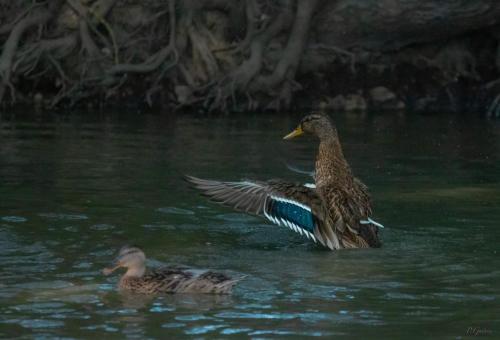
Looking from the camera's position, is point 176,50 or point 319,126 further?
point 176,50

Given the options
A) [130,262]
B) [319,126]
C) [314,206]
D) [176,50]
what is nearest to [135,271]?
[130,262]

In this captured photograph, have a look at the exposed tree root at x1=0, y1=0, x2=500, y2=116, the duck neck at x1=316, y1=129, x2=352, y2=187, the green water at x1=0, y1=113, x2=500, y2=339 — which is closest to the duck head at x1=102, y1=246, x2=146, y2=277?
the green water at x1=0, y1=113, x2=500, y2=339

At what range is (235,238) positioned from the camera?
11.1 meters

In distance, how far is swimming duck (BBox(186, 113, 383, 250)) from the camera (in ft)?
35.0

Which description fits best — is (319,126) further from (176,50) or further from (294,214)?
(176,50)

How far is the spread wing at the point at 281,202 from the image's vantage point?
10.7m

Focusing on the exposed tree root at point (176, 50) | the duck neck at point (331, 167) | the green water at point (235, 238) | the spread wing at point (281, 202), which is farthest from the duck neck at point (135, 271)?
the exposed tree root at point (176, 50)

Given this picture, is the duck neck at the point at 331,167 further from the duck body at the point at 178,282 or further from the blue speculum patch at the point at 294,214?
the duck body at the point at 178,282

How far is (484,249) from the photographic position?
1054 cm

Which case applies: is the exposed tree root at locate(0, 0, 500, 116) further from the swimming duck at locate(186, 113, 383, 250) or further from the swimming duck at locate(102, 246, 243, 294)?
the swimming duck at locate(102, 246, 243, 294)

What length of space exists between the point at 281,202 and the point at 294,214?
0.14 metres

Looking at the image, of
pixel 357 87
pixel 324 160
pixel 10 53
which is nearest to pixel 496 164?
pixel 324 160

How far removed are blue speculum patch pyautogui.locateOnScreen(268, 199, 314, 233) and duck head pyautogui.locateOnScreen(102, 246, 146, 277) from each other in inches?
68.6

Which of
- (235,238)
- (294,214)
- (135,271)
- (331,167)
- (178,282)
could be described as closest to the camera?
(178,282)
